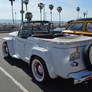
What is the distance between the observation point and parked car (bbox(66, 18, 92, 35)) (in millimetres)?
5863

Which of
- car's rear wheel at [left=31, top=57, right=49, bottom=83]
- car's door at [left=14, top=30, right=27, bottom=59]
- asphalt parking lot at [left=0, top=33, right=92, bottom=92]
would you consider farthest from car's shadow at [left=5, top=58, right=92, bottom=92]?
car's door at [left=14, top=30, right=27, bottom=59]

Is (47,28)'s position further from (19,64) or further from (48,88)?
(48,88)

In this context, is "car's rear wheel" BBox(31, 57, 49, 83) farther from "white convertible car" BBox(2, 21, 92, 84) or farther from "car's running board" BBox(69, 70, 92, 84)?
"car's running board" BBox(69, 70, 92, 84)

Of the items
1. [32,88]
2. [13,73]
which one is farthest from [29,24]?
[32,88]

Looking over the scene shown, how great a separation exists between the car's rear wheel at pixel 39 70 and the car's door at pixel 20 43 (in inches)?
32.2

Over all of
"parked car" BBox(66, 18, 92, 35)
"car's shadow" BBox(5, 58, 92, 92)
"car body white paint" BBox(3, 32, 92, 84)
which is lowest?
"car's shadow" BBox(5, 58, 92, 92)

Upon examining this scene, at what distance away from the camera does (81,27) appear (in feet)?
20.1

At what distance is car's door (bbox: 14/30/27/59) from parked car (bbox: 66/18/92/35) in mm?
2455

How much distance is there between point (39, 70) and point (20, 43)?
138 centimetres

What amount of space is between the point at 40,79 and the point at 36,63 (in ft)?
1.49

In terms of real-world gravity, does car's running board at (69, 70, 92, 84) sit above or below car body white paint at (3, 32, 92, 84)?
below

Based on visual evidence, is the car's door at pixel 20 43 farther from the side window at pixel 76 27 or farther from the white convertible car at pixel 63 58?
the side window at pixel 76 27

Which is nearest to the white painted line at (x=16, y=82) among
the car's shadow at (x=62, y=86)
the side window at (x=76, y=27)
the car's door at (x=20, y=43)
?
the car's shadow at (x=62, y=86)

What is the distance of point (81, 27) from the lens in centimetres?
613
